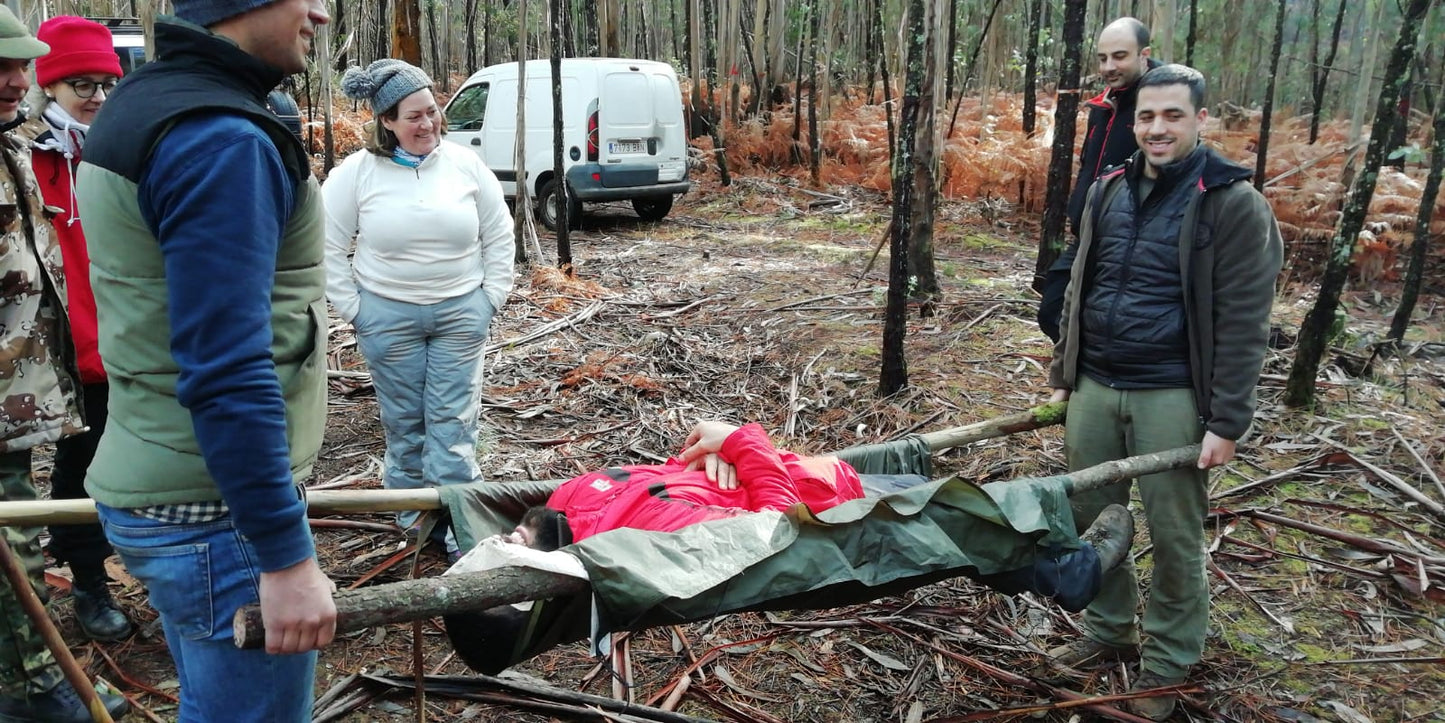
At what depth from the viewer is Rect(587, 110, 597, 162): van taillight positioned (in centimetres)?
1129

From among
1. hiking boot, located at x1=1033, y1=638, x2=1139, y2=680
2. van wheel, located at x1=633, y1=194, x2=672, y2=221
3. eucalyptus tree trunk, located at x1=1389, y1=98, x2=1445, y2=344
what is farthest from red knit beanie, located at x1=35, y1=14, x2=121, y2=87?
van wheel, located at x1=633, y1=194, x2=672, y2=221

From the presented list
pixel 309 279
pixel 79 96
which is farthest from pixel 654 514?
pixel 79 96

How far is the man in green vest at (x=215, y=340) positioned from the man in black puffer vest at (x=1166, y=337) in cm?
268

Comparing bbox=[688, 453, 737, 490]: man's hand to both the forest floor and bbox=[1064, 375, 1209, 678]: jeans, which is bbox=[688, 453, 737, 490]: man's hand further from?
bbox=[1064, 375, 1209, 678]: jeans

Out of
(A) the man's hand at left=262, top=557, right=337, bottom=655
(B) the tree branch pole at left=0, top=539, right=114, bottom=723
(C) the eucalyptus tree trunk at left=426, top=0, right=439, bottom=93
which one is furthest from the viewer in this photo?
(C) the eucalyptus tree trunk at left=426, top=0, right=439, bottom=93

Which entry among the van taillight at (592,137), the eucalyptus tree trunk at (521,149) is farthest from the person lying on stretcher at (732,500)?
the van taillight at (592,137)

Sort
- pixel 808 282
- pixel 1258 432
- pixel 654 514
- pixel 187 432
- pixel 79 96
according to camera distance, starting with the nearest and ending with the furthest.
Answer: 1. pixel 187 432
2. pixel 654 514
3. pixel 79 96
4. pixel 1258 432
5. pixel 808 282

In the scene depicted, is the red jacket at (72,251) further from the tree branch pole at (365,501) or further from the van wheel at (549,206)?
the van wheel at (549,206)

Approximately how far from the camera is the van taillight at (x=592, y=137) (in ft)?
37.0

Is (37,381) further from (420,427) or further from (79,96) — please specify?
(420,427)

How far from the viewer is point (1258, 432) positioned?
526cm

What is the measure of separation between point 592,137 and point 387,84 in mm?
7754

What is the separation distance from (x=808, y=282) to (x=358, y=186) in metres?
5.63

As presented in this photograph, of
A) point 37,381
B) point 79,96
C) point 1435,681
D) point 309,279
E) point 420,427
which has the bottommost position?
point 1435,681
